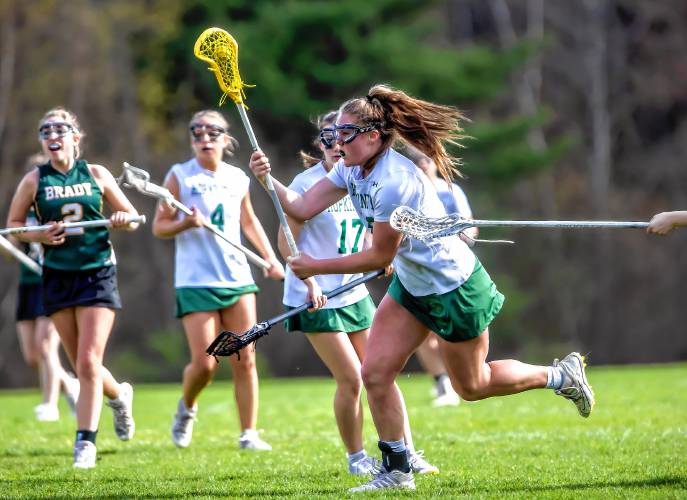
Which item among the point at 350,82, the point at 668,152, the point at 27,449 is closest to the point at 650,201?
the point at 668,152

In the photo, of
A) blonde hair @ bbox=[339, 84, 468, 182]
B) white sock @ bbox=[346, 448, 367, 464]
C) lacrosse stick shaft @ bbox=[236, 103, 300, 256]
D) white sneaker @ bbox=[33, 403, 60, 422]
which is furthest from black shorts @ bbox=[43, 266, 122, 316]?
white sneaker @ bbox=[33, 403, 60, 422]

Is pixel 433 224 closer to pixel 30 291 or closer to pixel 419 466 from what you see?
pixel 419 466

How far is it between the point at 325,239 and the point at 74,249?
1599 millimetres

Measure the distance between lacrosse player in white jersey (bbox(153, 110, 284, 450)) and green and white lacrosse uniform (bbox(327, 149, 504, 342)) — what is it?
2.36m

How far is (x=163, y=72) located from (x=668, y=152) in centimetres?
1327

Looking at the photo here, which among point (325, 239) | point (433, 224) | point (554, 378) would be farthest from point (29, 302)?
point (433, 224)

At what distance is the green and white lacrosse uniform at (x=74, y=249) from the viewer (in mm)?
7461

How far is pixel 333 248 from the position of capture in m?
7.19

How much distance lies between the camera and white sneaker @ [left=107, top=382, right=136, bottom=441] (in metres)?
8.16

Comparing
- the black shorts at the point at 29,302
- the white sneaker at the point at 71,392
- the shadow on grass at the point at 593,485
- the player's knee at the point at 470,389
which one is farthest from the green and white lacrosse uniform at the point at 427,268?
the black shorts at the point at 29,302

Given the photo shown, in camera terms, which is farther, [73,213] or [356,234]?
[73,213]

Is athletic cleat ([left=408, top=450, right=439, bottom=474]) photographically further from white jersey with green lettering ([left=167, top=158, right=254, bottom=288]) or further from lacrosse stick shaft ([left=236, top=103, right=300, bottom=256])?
white jersey with green lettering ([left=167, top=158, right=254, bottom=288])

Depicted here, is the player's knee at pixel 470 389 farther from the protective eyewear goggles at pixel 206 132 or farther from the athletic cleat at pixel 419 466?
the protective eyewear goggles at pixel 206 132

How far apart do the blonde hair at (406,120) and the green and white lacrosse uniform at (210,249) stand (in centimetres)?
252
